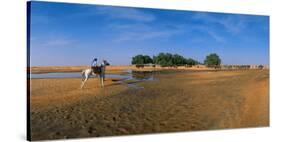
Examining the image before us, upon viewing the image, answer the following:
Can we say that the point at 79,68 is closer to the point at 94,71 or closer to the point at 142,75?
the point at 94,71

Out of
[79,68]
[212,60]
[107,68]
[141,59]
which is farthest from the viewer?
[212,60]

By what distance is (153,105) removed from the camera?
14.4 feet

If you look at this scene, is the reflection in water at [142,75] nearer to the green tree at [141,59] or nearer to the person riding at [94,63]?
the green tree at [141,59]

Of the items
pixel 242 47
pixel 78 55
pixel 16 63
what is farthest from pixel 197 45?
pixel 16 63

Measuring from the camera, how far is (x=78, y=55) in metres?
4.11

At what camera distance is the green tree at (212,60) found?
15.1 feet

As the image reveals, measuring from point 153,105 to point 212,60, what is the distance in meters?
0.83

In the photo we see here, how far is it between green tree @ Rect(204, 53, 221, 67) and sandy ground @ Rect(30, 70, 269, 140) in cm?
11

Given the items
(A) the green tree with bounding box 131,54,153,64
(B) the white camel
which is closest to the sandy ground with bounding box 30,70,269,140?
(B) the white camel

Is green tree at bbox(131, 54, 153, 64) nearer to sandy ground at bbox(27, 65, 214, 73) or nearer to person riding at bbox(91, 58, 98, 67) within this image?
sandy ground at bbox(27, 65, 214, 73)

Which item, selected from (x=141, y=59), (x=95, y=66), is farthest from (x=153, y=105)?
(x=95, y=66)

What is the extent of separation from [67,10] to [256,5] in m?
2.11

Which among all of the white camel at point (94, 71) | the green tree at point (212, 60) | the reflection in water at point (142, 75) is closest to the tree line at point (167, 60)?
the green tree at point (212, 60)

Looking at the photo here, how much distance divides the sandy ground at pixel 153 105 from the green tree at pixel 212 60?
0.37ft
